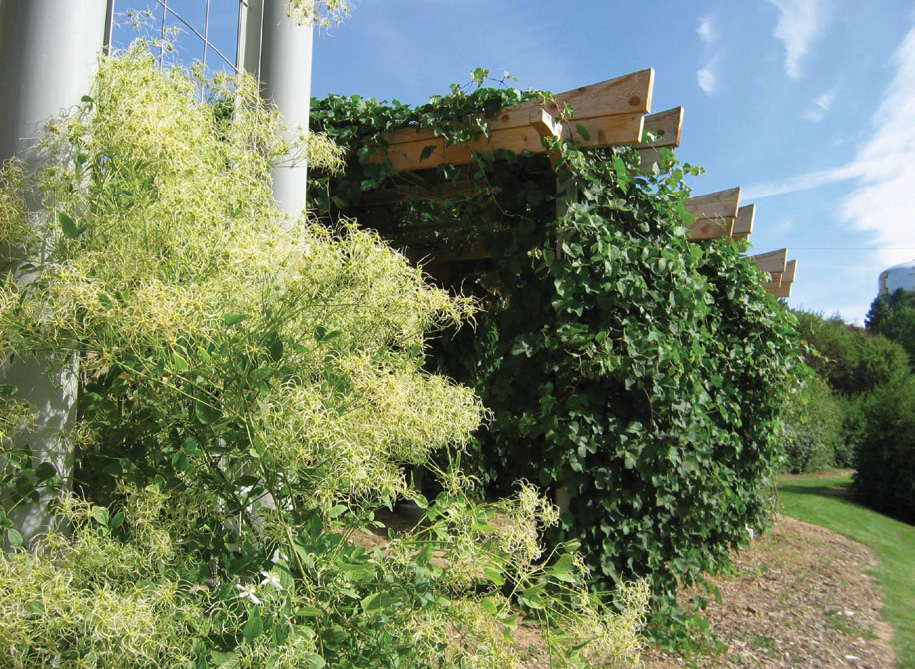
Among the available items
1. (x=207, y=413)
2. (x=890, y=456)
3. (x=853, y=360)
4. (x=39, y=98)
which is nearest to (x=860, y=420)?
(x=890, y=456)

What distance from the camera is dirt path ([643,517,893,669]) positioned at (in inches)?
153

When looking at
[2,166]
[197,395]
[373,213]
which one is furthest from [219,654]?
[373,213]

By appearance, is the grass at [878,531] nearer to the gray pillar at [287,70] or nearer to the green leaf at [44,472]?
the gray pillar at [287,70]

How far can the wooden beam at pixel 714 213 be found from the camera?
5098 millimetres

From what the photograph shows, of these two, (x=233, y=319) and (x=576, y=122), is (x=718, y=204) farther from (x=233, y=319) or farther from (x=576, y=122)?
(x=233, y=319)

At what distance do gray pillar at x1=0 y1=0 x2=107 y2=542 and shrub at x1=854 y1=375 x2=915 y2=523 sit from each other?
11.9 meters

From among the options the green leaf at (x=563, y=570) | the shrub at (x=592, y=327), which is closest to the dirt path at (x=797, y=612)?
the shrub at (x=592, y=327)

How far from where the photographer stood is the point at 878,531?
8.58 meters

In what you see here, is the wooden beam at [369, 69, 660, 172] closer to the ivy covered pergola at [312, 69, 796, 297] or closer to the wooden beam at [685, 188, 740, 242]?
the ivy covered pergola at [312, 69, 796, 297]

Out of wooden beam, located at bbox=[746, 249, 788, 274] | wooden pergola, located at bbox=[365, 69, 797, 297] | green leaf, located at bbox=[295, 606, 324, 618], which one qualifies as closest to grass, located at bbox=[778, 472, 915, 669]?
wooden beam, located at bbox=[746, 249, 788, 274]

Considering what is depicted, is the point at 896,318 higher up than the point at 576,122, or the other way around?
the point at 896,318

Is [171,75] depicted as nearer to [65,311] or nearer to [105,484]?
[65,311]

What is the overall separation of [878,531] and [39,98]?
33.0 feet

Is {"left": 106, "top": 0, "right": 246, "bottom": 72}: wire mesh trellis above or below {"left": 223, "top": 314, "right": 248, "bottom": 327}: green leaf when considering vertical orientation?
above
